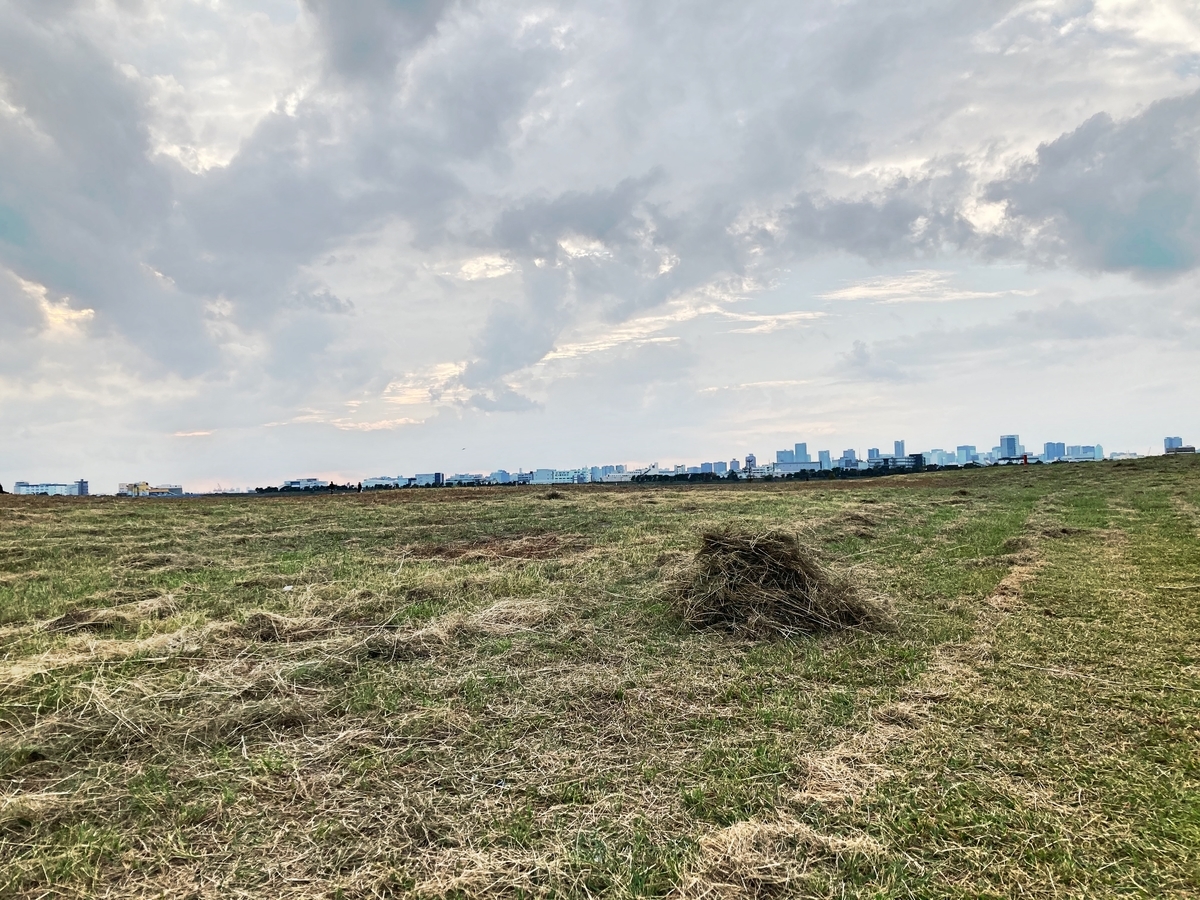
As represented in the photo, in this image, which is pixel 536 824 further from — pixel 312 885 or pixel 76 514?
pixel 76 514

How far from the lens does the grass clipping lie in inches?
287

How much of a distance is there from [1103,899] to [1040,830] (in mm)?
484

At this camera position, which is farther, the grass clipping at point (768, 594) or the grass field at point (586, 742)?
the grass clipping at point (768, 594)

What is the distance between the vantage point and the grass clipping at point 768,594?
7.28m

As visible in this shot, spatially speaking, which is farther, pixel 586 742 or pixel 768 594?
pixel 768 594

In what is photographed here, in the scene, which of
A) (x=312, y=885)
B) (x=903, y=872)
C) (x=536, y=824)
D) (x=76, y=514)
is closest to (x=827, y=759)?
(x=903, y=872)

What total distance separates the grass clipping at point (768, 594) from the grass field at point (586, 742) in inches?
13.3

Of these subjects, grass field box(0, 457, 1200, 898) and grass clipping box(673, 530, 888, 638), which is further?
grass clipping box(673, 530, 888, 638)

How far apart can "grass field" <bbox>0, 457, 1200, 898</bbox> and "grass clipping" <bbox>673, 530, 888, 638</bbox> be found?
1.11ft

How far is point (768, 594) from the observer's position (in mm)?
7566

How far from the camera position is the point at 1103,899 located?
280 cm

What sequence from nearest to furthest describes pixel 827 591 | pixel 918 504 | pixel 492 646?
pixel 492 646 < pixel 827 591 < pixel 918 504

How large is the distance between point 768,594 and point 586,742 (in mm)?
3819

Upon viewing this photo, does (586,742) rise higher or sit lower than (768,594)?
lower
